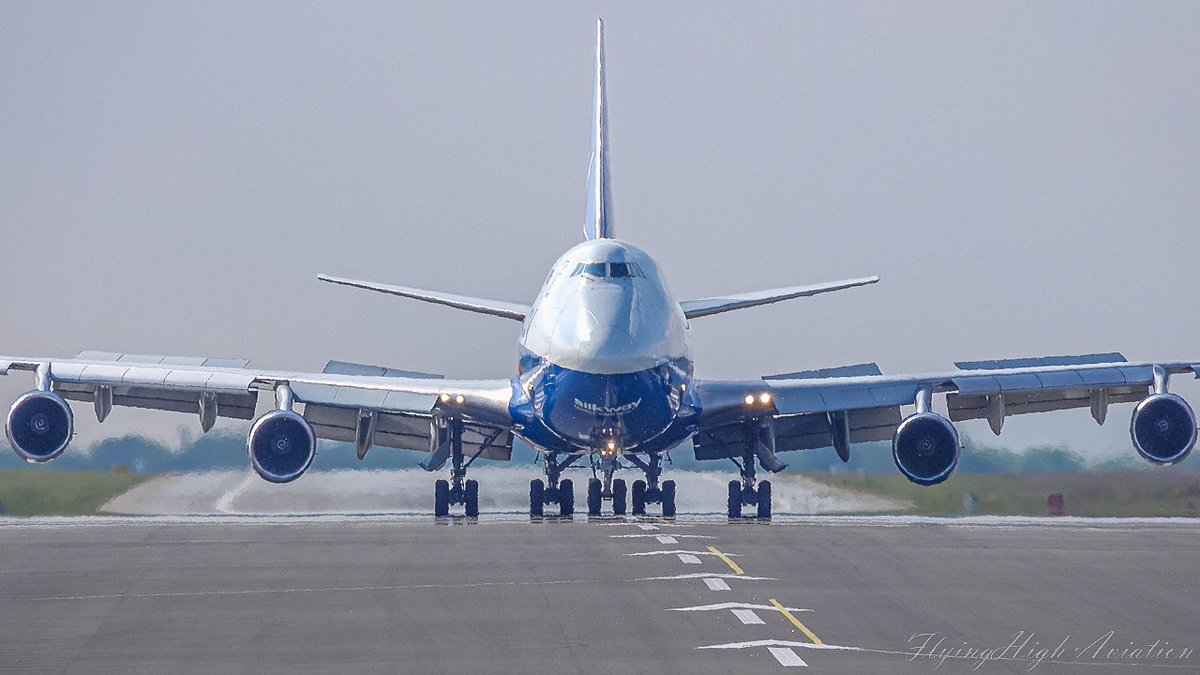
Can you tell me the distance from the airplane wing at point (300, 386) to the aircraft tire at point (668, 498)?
372cm

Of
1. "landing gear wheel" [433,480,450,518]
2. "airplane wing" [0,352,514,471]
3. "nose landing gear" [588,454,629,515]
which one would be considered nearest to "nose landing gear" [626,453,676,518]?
"nose landing gear" [588,454,629,515]

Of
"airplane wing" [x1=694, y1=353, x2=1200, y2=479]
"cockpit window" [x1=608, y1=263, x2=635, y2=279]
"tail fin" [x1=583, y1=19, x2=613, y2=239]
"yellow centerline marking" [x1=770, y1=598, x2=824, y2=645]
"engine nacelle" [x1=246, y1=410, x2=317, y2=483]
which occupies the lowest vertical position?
"yellow centerline marking" [x1=770, y1=598, x2=824, y2=645]

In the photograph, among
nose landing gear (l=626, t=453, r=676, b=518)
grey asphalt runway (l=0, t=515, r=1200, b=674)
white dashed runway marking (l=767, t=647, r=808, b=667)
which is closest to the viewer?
white dashed runway marking (l=767, t=647, r=808, b=667)

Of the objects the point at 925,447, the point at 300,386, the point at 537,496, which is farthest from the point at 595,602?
the point at 537,496

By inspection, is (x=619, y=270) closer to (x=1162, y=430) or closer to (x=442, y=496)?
(x=442, y=496)

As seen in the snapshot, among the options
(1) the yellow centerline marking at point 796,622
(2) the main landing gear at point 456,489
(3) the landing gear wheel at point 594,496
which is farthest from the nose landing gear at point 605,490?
(1) the yellow centerline marking at point 796,622

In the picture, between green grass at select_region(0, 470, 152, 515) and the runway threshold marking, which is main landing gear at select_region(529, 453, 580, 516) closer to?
green grass at select_region(0, 470, 152, 515)

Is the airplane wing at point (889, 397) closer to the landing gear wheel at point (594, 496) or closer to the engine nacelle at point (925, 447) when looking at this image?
the engine nacelle at point (925, 447)

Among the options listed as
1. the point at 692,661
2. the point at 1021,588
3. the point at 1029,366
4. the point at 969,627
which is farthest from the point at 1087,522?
the point at 692,661

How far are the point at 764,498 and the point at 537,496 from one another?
195 inches

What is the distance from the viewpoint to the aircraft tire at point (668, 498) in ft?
135

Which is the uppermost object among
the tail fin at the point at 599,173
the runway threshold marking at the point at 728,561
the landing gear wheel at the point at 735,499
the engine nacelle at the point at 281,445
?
the tail fin at the point at 599,173

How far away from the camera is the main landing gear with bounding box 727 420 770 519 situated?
133 feet

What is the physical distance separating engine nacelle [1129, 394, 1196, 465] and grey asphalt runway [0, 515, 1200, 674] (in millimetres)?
9570
